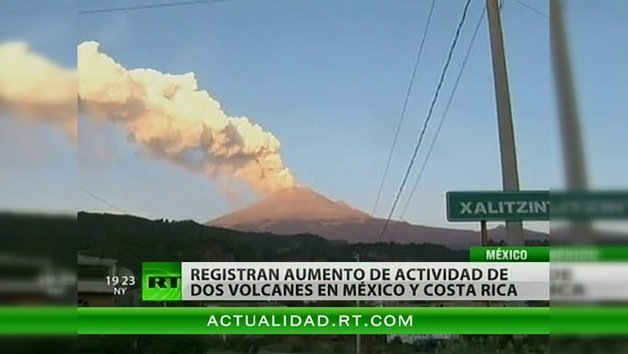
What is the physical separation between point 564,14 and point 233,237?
0.72 meters

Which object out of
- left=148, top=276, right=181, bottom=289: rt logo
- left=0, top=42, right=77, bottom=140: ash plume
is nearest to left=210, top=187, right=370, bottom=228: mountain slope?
left=148, top=276, right=181, bottom=289: rt logo

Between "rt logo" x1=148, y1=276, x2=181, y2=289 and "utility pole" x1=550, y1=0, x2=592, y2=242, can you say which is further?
"rt logo" x1=148, y1=276, x2=181, y2=289

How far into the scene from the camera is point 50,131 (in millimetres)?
1234

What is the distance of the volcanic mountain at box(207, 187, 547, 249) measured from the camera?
1.50 metres

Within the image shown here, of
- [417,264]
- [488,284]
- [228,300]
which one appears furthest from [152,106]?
[488,284]

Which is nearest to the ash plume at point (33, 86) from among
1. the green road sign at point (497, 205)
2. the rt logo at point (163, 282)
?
the rt logo at point (163, 282)

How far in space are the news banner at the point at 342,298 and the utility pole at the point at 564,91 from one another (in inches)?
9.7

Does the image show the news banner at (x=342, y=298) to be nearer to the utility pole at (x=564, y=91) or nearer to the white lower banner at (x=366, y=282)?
the white lower banner at (x=366, y=282)

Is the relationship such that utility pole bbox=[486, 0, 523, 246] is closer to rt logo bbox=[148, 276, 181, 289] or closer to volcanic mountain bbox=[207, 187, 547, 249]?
volcanic mountain bbox=[207, 187, 547, 249]

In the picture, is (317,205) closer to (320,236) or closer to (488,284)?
(320,236)

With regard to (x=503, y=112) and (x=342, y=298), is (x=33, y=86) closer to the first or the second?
(x=342, y=298)

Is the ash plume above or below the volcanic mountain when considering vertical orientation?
above

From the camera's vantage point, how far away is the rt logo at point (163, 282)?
1484 mm

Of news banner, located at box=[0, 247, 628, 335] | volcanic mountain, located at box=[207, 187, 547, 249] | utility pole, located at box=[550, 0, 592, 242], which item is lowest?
news banner, located at box=[0, 247, 628, 335]
